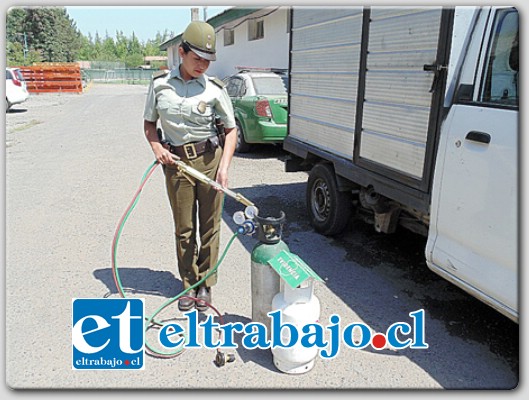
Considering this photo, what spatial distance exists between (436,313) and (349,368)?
977mm

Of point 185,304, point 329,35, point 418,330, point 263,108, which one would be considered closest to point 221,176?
point 185,304

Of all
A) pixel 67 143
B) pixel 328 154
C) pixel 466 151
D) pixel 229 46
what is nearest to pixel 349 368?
pixel 466 151

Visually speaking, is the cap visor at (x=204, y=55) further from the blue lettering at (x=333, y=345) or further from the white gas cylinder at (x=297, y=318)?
the blue lettering at (x=333, y=345)

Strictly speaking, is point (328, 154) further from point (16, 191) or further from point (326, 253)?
point (16, 191)

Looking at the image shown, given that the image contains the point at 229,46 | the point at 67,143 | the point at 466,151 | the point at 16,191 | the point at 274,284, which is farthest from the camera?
the point at 229,46

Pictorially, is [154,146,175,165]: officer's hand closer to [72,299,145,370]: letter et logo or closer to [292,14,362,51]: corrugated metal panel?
[72,299,145,370]: letter et logo

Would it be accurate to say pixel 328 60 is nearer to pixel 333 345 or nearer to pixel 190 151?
pixel 190 151

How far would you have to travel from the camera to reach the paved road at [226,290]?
8.84 feet

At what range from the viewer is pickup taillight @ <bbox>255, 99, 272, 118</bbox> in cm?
819

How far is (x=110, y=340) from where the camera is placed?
9.16 feet

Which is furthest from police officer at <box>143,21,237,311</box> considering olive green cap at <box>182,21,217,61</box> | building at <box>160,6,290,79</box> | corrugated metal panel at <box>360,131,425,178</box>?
building at <box>160,6,290,79</box>

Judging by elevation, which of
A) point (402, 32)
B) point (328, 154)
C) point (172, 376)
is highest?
point (402, 32)

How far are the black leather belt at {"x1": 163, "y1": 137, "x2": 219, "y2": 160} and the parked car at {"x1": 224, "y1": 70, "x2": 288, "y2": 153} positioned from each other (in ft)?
17.1

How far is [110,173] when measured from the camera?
7656mm
